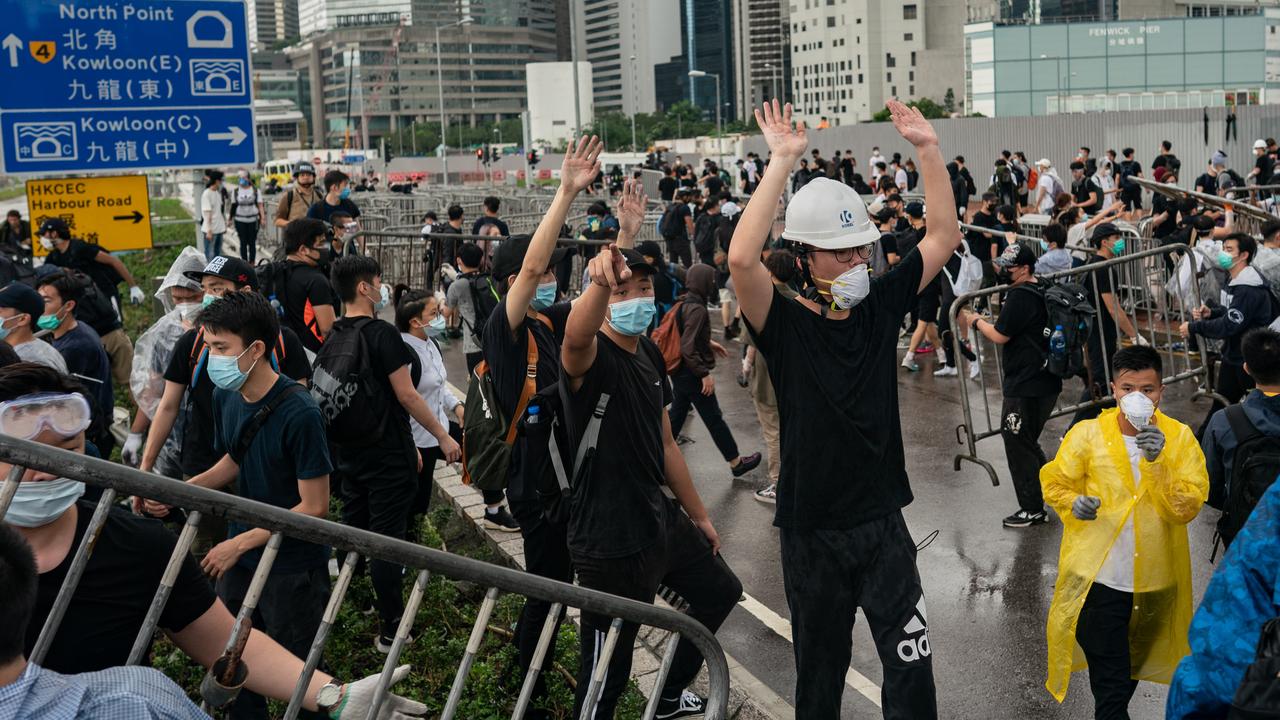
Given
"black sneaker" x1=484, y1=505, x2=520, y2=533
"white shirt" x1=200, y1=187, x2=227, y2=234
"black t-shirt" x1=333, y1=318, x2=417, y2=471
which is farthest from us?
"white shirt" x1=200, y1=187, x2=227, y2=234

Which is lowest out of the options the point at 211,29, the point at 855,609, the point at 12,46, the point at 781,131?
the point at 855,609

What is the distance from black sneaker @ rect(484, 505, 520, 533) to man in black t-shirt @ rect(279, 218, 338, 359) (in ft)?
5.02

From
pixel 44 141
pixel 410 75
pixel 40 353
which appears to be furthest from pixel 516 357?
pixel 410 75

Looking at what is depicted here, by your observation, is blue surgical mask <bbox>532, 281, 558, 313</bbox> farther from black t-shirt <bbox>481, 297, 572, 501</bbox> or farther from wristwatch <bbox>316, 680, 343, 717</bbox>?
wristwatch <bbox>316, 680, 343, 717</bbox>

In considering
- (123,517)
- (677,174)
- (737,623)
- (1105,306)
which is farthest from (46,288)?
(677,174)

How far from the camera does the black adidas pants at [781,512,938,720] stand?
13.8 feet

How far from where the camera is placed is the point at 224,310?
477 cm

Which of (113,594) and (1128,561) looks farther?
(1128,561)

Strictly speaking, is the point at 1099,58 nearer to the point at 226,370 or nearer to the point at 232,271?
the point at 232,271

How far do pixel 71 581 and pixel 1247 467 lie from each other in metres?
4.25

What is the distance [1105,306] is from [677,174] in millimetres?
18891

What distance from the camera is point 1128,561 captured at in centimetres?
497

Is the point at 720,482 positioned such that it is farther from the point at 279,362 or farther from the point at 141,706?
the point at 141,706

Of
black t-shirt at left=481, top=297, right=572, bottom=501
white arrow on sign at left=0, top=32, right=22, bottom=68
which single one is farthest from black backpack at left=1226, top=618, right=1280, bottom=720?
white arrow on sign at left=0, top=32, right=22, bottom=68
